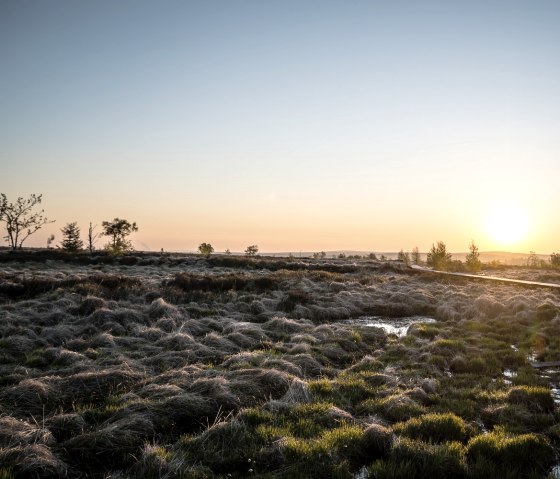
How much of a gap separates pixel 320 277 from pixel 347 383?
22.0m

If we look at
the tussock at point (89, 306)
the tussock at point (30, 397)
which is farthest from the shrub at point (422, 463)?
the tussock at point (89, 306)

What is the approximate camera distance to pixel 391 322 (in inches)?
745

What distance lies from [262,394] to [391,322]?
480 inches

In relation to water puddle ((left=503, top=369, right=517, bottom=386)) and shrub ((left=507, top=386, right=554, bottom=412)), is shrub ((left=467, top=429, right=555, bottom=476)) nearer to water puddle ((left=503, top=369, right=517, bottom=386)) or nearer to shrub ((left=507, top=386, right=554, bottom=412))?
shrub ((left=507, top=386, right=554, bottom=412))

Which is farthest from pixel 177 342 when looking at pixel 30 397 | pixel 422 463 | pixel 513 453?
pixel 513 453

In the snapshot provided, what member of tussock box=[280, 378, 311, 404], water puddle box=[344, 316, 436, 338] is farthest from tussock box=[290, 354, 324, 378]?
water puddle box=[344, 316, 436, 338]

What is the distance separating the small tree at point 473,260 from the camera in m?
50.1

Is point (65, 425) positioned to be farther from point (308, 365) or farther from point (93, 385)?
point (308, 365)

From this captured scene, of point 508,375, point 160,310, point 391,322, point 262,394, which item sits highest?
point 160,310

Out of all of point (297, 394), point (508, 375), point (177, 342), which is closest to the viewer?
point (297, 394)

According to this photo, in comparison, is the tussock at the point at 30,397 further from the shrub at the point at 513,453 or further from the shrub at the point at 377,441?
the shrub at the point at 513,453

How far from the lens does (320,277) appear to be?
31.0 metres

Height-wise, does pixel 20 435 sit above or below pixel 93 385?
above

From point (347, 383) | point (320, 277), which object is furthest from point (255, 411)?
point (320, 277)
